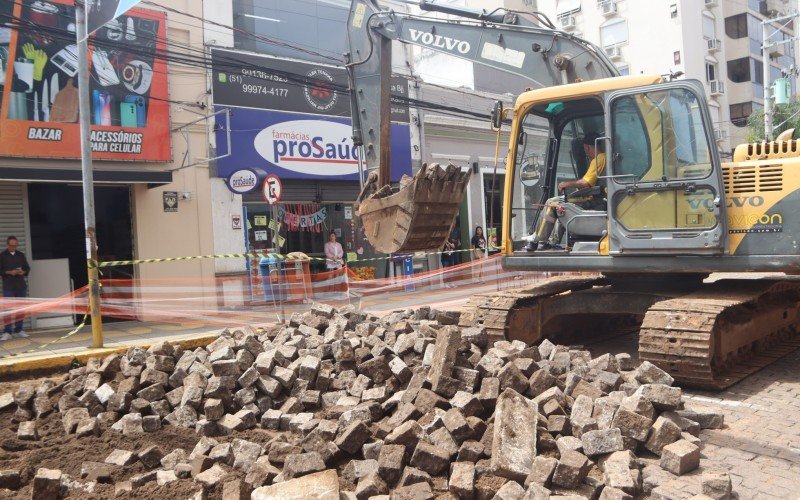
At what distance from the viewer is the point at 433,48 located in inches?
312

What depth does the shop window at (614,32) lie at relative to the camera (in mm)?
38156

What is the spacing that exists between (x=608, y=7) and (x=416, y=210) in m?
36.9

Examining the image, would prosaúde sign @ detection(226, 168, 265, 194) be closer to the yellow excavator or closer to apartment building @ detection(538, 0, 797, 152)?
the yellow excavator

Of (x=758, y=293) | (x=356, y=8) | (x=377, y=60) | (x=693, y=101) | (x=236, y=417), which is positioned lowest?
(x=236, y=417)

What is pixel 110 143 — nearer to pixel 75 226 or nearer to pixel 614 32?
pixel 75 226

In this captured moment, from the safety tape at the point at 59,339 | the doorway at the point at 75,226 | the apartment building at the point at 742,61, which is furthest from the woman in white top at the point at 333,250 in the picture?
the apartment building at the point at 742,61

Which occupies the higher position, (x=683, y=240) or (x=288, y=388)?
(x=683, y=240)

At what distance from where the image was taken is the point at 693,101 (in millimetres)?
6551

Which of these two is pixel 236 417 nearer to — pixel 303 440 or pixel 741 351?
pixel 303 440

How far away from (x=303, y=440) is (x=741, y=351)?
5.06 metres

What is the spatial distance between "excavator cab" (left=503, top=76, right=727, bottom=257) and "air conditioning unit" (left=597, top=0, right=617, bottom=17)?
3427cm

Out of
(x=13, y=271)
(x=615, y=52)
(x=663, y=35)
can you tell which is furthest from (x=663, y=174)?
(x=615, y=52)

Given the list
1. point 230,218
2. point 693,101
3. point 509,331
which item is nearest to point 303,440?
point 509,331

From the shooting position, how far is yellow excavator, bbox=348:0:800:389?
6320 mm
